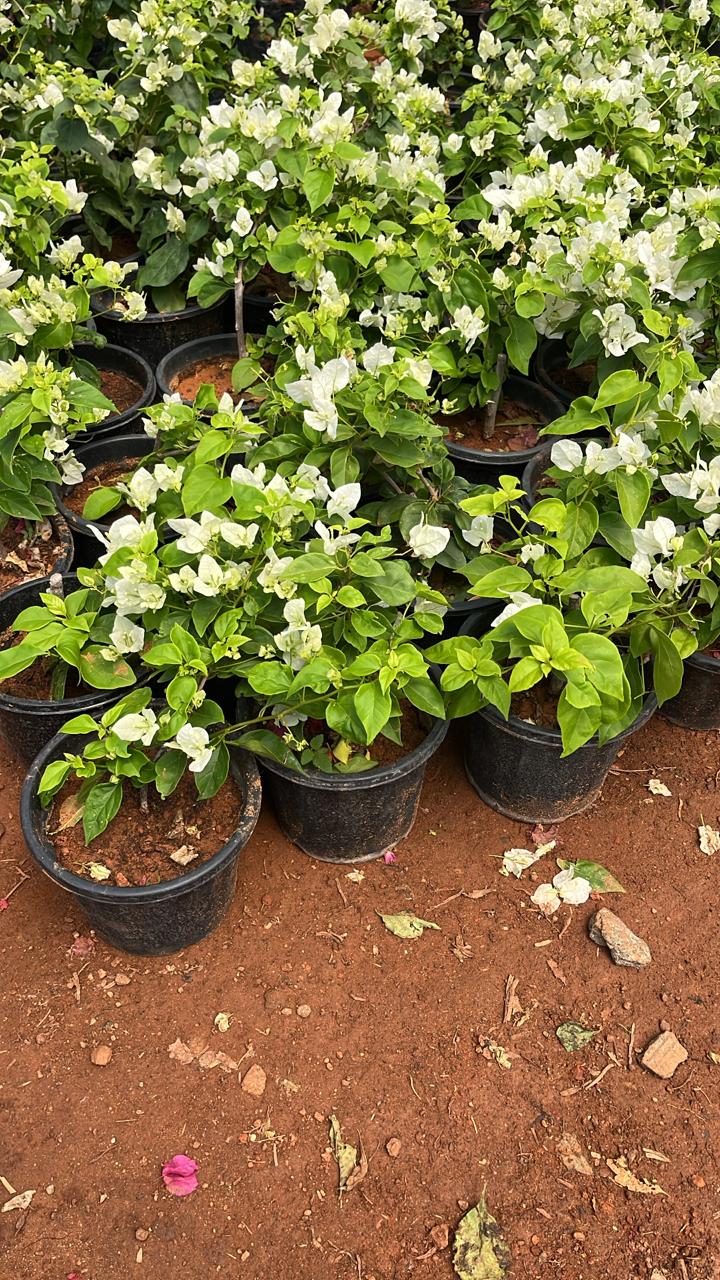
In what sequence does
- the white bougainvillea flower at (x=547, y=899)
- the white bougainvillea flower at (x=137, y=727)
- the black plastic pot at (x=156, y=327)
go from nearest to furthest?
the white bougainvillea flower at (x=137, y=727)
the white bougainvillea flower at (x=547, y=899)
the black plastic pot at (x=156, y=327)

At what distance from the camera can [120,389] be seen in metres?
3.32

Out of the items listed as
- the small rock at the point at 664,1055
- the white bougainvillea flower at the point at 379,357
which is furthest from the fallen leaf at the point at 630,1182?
the white bougainvillea flower at the point at 379,357

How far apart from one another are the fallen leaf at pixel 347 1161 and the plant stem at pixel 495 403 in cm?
211

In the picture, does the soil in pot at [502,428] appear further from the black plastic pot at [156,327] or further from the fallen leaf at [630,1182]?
the fallen leaf at [630,1182]

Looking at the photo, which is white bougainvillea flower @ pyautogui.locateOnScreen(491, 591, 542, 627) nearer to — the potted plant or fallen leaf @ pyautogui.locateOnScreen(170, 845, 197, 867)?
the potted plant

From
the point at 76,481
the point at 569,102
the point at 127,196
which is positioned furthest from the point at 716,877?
the point at 127,196

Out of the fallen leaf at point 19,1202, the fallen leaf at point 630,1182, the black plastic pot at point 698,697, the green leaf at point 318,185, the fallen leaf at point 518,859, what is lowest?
the fallen leaf at point 630,1182

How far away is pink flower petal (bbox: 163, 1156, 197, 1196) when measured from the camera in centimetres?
184

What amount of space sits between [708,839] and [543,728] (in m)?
0.64

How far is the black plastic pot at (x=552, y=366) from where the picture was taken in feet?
10.5

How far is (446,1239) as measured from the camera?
1.80 m

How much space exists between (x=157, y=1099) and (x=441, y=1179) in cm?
62

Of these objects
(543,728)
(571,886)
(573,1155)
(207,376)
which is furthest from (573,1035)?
(207,376)

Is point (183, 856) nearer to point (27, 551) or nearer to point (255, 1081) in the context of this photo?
point (255, 1081)
